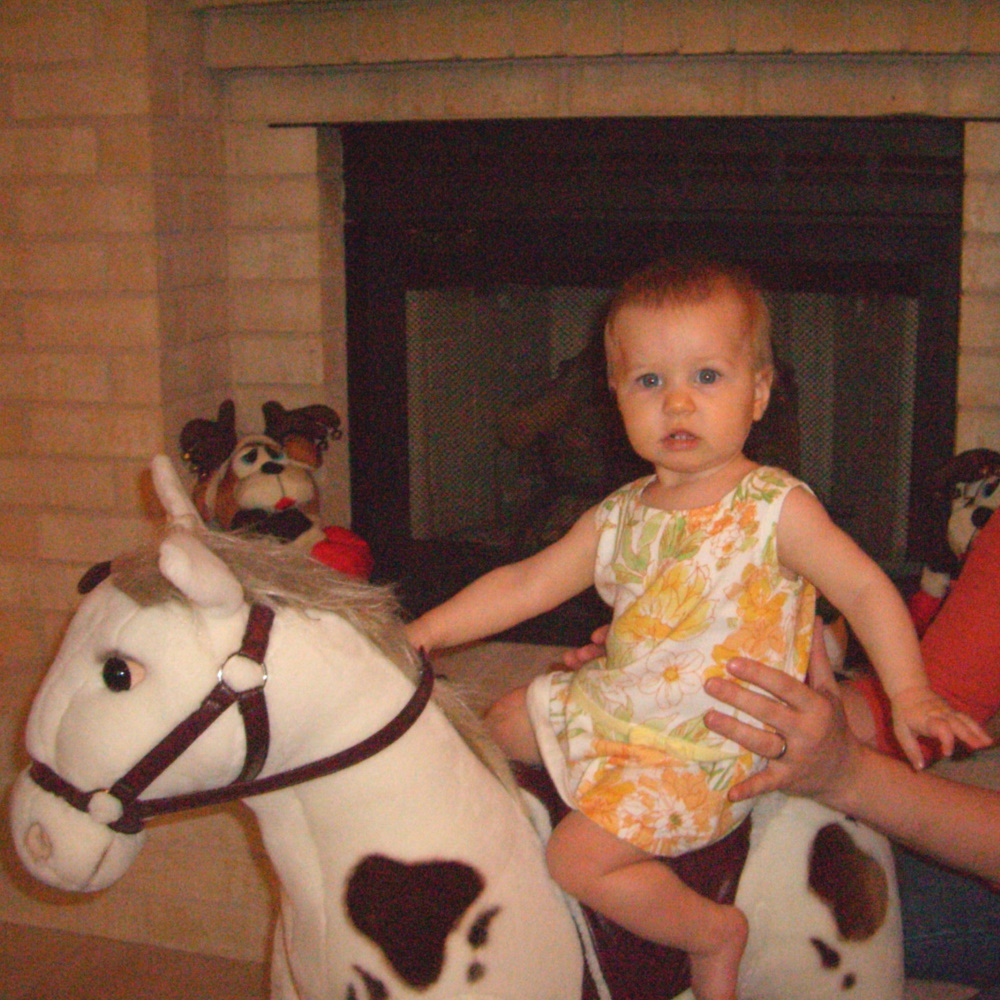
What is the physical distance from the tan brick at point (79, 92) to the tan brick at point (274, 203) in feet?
0.83

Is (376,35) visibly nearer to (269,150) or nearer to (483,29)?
(483,29)

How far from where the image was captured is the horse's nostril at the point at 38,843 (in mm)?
727

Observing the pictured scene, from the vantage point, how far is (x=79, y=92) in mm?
1970

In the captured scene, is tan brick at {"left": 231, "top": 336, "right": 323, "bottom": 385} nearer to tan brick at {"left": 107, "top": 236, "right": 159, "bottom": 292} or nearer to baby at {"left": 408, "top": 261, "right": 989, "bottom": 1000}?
tan brick at {"left": 107, "top": 236, "right": 159, "bottom": 292}

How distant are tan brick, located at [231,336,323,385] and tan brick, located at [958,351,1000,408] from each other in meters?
1.12

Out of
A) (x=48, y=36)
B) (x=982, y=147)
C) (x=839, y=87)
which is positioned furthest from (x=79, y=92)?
(x=982, y=147)

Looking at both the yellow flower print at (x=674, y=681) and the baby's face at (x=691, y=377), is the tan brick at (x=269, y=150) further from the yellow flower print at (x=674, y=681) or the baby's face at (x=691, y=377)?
the yellow flower print at (x=674, y=681)

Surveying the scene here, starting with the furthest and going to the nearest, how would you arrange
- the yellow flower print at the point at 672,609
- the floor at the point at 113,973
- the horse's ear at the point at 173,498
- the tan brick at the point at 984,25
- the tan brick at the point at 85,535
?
the tan brick at the point at 85,535 < the tan brick at the point at 984,25 < the floor at the point at 113,973 < the yellow flower print at the point at 672,609 < the horse's ear at the point at 173,498

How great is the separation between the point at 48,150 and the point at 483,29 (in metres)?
0.77

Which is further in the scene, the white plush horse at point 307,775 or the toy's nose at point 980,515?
the toy's nose at point 980,515

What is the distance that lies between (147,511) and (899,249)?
1380 millimetres

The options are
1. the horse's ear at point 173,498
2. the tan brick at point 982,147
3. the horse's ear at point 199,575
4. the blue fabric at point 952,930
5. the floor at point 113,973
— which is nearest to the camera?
the horse's ear at point 199,575

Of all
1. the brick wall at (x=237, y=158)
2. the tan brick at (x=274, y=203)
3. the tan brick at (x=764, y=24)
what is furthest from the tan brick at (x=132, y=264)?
the tan brick at (x=764, y=24)

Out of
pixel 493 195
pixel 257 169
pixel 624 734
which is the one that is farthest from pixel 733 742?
pixel 257 169
